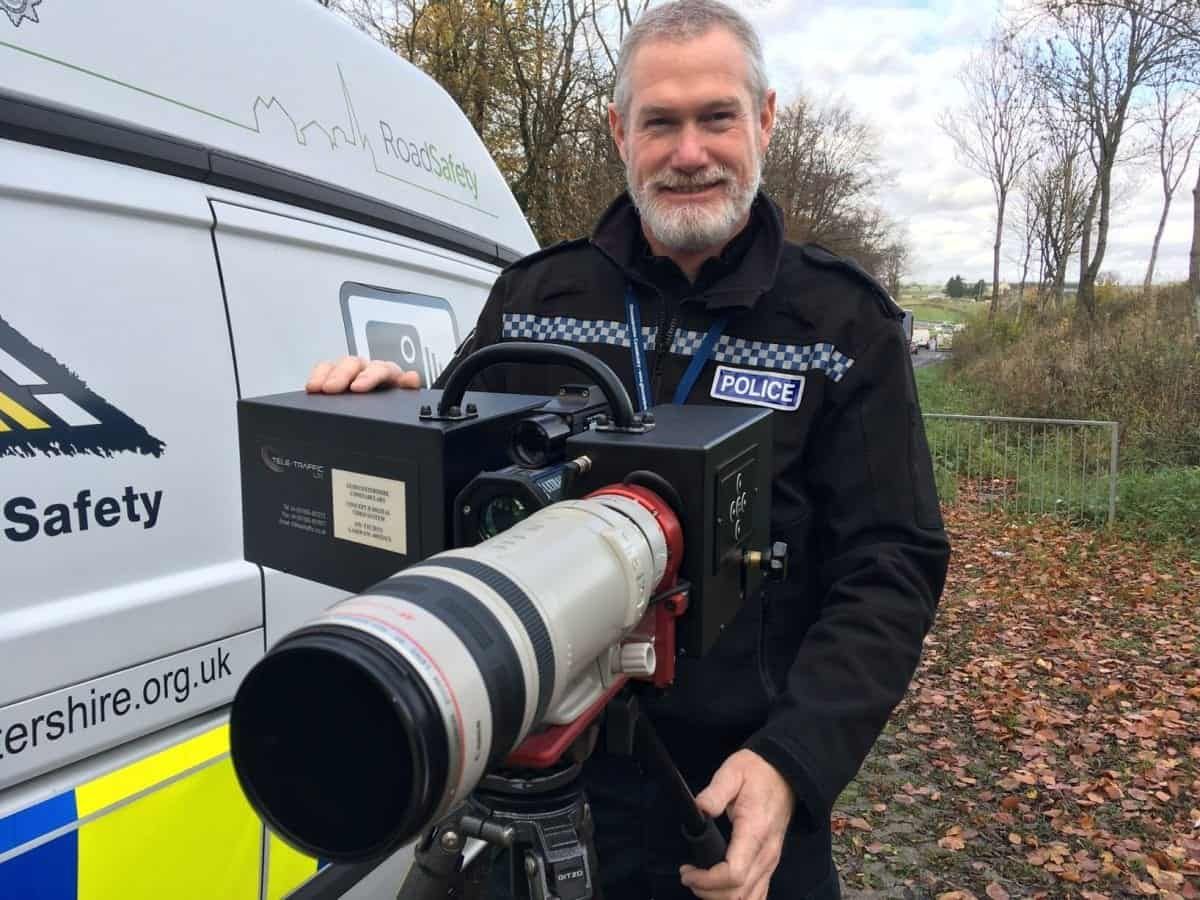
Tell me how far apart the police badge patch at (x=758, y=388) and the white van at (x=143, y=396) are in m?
0.96

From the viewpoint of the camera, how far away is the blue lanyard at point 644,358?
5.50ft

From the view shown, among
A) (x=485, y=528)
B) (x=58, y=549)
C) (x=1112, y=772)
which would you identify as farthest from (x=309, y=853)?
(x=1112, y=772)

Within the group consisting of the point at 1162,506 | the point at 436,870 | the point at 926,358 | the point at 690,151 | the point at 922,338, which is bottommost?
the point at 1162,506

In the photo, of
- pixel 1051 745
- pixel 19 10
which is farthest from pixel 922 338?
pixel 19 10

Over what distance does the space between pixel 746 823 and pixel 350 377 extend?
86 cm

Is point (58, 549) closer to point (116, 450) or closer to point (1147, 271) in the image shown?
point (116, 450)

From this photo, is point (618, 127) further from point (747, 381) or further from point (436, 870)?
point (436, 870)

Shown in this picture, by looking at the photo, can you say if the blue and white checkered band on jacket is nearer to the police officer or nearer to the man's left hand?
the police officer

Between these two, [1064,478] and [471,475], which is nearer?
[471,475]

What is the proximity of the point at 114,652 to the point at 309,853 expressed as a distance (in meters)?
0.98

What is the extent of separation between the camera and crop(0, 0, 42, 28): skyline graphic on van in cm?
147

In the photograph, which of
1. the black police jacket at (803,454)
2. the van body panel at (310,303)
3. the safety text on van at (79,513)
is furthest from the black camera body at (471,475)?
the van body panel at (310,303)

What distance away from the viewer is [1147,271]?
18.5 m

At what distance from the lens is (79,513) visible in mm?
1499
